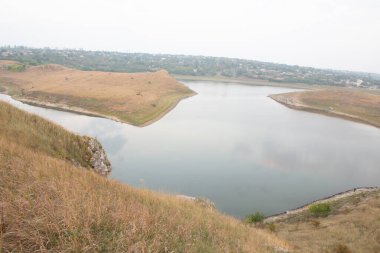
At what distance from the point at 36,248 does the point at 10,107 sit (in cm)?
1428

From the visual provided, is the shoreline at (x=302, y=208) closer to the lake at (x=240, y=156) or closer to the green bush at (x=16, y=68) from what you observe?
the lake at (x=240, y=156)

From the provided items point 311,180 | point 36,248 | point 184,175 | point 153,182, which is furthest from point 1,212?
point 311,180

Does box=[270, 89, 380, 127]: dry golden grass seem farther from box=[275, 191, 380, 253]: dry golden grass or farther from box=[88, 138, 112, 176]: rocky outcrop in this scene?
box=[88, 138, 112, 176]: rocky outcrop

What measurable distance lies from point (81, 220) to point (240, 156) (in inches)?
1461

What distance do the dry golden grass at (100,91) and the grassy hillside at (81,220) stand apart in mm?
51583

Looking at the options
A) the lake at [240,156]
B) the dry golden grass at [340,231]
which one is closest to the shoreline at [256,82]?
the lake at [240,156]

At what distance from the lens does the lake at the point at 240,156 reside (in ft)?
99.8

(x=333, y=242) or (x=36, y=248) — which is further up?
(x=36, y=248)

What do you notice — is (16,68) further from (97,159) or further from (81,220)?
(81,220)

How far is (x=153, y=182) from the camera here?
1228 inches

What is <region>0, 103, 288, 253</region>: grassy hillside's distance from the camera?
4549 millimetres

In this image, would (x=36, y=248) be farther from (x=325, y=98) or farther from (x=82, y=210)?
(x=325, y=98)

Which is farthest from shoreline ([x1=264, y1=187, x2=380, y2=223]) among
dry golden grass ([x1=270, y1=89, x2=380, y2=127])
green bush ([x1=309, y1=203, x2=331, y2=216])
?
dry golden grass ([x1=270, y1=89, x2=380, y2=127])

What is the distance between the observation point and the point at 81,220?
5.21 meters
